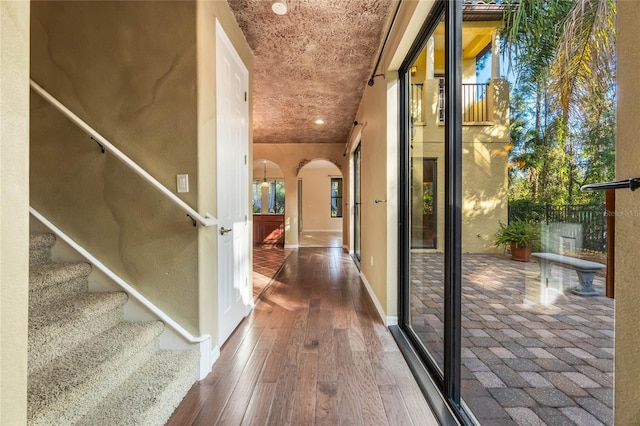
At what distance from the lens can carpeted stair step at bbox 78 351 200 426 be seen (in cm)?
131

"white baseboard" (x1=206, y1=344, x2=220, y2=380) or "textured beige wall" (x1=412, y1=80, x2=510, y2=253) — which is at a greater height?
"textured beige wall" (x1=412, y1=80, x2=510, y2=253)

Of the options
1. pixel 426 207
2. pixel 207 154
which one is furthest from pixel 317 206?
pixel 207 154

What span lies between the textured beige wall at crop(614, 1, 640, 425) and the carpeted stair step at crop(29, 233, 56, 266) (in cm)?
265

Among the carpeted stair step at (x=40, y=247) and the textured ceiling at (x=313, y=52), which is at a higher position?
the textured ceiling at (x=313, y=52)

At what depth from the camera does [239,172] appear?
2.76m

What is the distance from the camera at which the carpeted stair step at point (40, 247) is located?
1823 mm

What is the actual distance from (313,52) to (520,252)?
9.37 ft

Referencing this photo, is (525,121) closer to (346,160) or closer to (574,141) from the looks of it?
(574,141)

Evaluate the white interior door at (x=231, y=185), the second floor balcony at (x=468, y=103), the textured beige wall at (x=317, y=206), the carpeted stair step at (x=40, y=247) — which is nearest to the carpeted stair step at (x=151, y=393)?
the white interior door at (x=231, y=185)

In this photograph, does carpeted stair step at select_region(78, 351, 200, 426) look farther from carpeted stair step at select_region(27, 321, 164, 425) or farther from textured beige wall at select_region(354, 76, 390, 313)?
textured beige wall at select_region(354, 76, 390, 313)

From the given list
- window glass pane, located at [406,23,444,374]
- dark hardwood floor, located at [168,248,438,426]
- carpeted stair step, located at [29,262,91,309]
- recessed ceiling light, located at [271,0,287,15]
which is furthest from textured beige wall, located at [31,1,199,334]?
window glass pane, located at [406,23,444,374]

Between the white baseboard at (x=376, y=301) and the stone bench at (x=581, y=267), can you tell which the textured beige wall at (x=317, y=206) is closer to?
the white baseboard at (x=376, y=301)

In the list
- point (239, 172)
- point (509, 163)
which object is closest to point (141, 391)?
point (239, 172)

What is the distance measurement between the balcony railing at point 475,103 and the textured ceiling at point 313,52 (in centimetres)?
129
